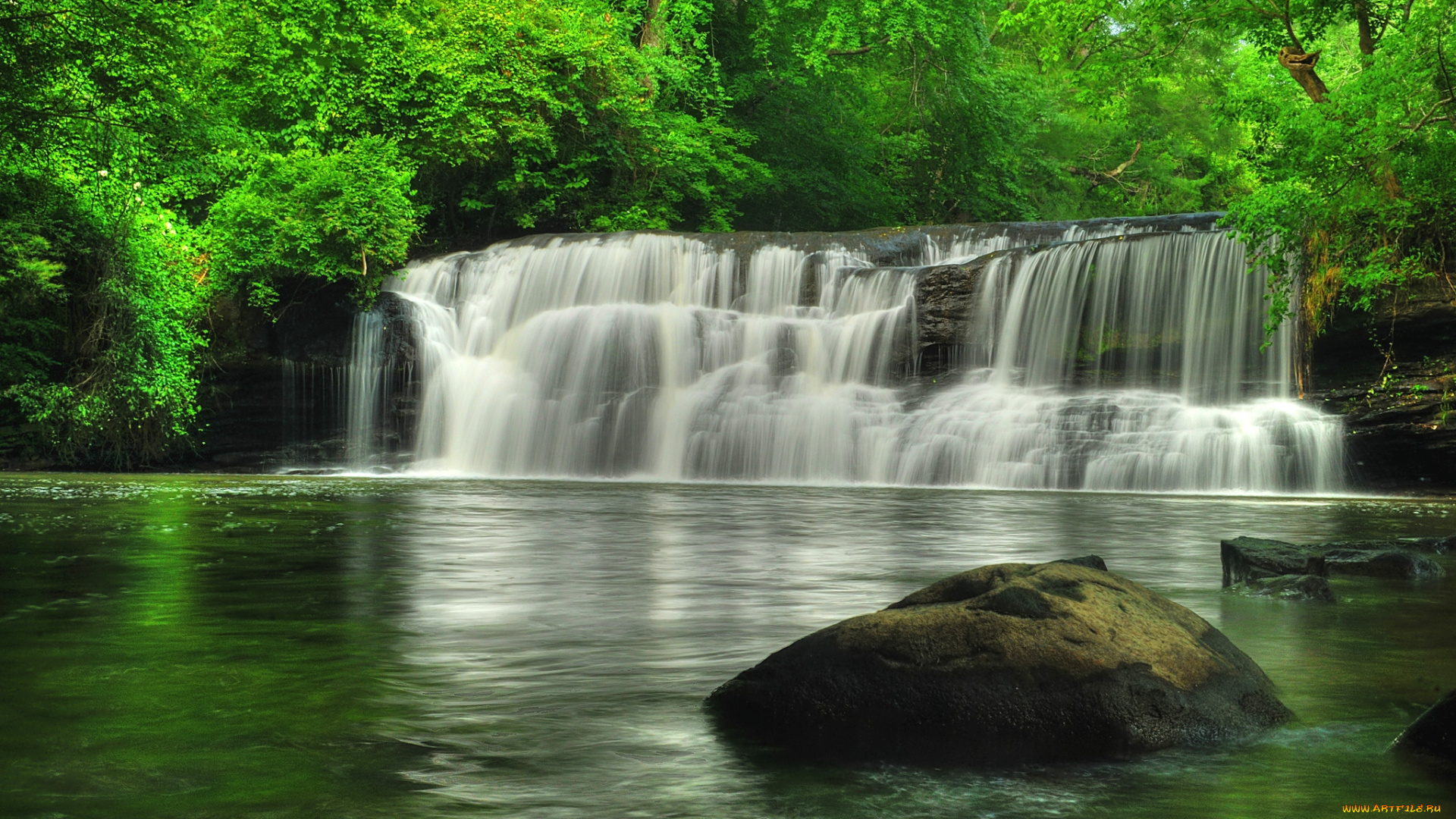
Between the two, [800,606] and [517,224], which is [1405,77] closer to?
[800,606]

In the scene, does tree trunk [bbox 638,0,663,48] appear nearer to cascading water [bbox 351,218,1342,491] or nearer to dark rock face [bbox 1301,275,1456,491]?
cascading water [bbox 351,218,1342,491]

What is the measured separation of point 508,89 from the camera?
28.0 m

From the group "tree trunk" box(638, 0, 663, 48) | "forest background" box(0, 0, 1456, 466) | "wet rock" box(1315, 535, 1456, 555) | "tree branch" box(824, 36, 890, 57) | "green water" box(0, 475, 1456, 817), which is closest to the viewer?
"green water" box(0, 475, 1456, 817)

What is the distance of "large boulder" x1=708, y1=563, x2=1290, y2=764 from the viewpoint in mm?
3639

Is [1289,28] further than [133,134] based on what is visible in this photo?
No

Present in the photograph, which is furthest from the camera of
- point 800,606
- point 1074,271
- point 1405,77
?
point 1074,271

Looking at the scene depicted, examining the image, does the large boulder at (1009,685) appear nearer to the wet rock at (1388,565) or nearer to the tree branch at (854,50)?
the wet rock at (1388,565)

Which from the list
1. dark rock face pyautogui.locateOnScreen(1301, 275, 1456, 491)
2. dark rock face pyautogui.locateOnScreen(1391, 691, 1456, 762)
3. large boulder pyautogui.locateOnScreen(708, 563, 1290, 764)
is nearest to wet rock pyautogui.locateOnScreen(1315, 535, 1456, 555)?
large boulder pyautogui.locateOnScreen(708, 563, 1290, 764)

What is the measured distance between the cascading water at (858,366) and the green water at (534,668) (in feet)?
24.2

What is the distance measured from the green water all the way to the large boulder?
5.9 inches

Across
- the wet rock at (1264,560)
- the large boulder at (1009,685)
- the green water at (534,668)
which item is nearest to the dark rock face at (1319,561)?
the wet rock at (1264,560)

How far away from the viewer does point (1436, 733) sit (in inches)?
135

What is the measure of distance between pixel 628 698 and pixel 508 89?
2546cm

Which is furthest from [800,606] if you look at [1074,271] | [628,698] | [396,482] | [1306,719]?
[1074,271]
